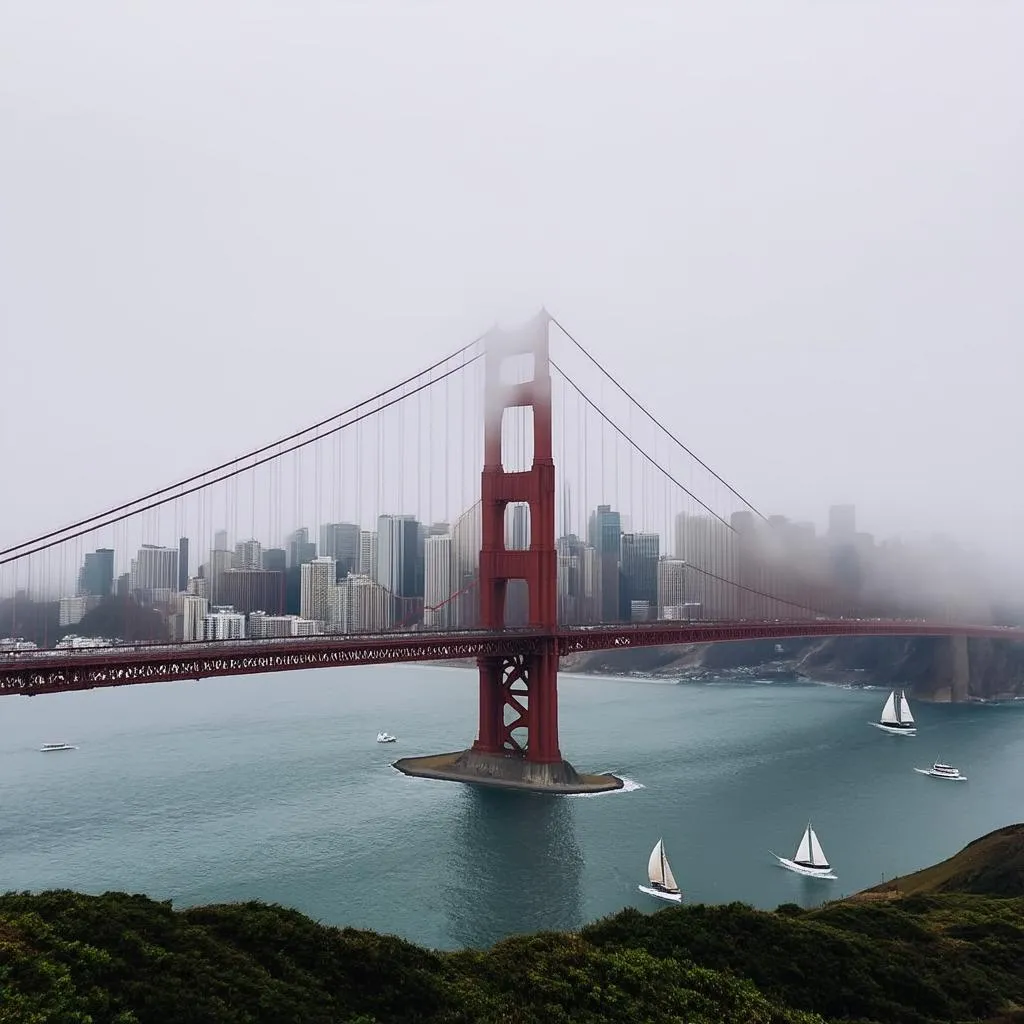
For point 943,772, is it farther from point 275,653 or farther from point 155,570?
point 155,570

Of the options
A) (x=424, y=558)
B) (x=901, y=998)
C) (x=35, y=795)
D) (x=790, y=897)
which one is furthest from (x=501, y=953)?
(x=424, y=558)

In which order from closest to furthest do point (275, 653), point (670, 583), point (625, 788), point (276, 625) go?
point (275, 653), point (625, 788), point (276, 625), point (670, 583)

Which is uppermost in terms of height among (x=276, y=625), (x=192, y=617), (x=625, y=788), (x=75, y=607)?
(x=75, y=607)

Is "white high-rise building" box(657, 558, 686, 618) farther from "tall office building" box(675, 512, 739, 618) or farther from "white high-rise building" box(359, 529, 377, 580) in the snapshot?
"white high-rise building" box(359, 529, 377, 580)

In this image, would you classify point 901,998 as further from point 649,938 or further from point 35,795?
point 35,795

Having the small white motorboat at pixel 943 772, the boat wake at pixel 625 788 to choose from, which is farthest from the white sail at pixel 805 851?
the small white motorboat at pixel 943 772

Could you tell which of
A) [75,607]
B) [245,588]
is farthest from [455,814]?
[245,588]
